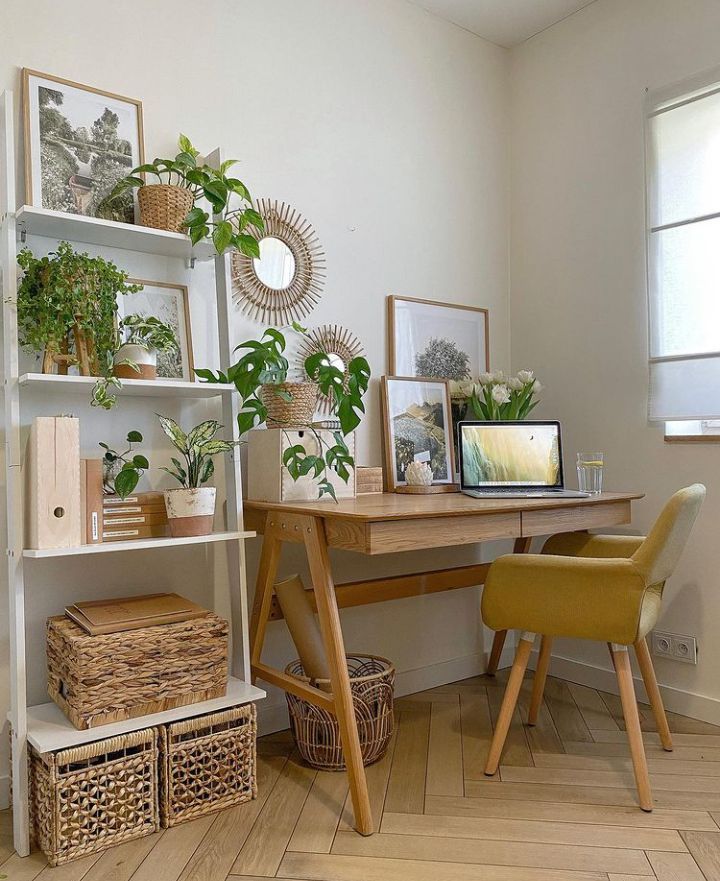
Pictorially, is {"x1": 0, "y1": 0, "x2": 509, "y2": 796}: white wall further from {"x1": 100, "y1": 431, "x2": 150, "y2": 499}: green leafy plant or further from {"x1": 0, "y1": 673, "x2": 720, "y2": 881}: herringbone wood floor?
{"x1": 0, "y1": 673, "x2": 720, "y2": 881}: herringbone wood floor

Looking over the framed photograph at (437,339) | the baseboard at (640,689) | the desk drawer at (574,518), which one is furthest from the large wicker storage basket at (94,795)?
the baseboard at (640,689)

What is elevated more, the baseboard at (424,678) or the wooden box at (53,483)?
the wooden box at (53,483)

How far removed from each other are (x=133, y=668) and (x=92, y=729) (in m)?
0.16

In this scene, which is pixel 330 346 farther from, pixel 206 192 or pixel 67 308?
pixel 67 308

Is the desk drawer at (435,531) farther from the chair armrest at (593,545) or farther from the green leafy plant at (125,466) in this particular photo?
the green leafy plant at (125,466)

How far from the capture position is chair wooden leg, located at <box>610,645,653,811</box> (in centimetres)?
193

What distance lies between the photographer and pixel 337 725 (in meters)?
2.15

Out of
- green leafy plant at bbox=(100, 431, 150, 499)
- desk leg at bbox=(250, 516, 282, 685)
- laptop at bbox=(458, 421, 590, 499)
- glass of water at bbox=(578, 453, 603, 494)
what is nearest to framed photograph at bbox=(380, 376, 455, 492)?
laptop at bbox=(458, 421, 590, 499)

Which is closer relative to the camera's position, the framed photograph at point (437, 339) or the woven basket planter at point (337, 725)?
the woven basket planter at point (337, 725)

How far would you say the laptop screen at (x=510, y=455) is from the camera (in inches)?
105

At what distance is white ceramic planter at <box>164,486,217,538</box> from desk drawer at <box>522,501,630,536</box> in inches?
36.7

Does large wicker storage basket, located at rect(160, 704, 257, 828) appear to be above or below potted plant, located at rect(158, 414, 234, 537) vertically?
below

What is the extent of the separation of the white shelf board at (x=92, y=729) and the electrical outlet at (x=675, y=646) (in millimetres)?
1480

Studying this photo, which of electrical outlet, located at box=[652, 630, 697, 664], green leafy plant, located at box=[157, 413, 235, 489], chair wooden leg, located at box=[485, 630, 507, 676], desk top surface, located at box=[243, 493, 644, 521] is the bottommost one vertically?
chair wooden leg, located at box=[485, 630, 507, 676]
